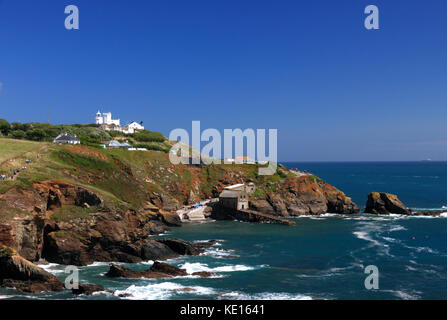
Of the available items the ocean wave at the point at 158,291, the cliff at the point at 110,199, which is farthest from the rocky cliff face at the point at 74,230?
the ocean wave at the point at 158,291

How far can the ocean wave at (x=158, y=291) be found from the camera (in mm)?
41081

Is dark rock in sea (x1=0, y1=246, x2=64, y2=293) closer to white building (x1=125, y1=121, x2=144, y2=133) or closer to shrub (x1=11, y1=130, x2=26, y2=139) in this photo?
shrub (x1=11, y1=130, x2=26, y2=139)

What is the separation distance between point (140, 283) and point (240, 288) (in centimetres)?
1243

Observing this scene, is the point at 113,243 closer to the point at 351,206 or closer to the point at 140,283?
the point at 140,283

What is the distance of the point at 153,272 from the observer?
5003 centimetres

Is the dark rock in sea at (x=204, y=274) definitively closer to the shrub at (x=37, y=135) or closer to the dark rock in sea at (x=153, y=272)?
the dark rock in sea at (x=153, y=272)

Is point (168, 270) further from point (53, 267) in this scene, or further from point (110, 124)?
point (110, 124)

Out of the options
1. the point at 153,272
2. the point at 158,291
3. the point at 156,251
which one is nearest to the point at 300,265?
the point at 153,272

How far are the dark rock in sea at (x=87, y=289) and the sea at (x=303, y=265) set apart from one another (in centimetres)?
86

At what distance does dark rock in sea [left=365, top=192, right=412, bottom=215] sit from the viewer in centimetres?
10569

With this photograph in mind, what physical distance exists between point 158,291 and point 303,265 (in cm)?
2292

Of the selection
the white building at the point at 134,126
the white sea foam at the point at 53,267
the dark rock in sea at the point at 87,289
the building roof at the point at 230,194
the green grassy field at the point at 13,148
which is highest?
the white building at the point at 134,126

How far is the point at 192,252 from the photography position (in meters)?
62.4
